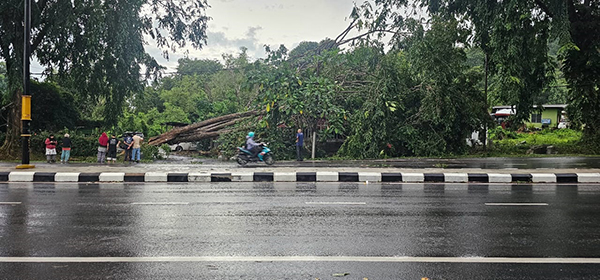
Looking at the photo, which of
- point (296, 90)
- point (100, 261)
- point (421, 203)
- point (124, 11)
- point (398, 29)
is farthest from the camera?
point (398, 29)

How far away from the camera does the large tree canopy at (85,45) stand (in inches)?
867

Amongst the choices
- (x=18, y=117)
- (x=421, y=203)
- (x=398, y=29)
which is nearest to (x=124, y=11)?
(x=18, y=117)

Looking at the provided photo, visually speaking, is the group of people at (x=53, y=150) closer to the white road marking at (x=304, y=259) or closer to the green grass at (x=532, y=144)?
the white road marking at (x=304, y=259)

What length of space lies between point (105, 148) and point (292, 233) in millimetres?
17495

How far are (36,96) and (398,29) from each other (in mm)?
21840

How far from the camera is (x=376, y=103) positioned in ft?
79.2

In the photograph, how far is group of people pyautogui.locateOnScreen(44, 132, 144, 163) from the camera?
21.2m

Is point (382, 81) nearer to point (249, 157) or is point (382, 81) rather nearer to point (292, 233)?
point (249, 157)

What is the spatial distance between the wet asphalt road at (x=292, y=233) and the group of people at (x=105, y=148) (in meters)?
10.5

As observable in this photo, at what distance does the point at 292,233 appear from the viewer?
22.2 ft

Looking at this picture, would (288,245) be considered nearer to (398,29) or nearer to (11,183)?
(11,183)

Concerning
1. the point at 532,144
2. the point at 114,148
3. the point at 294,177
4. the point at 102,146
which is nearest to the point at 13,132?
the point at 102,146

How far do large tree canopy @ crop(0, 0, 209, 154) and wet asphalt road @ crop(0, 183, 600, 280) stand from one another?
13216 millimetres

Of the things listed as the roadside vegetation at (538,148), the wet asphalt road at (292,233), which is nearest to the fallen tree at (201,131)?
the roadside vegetation at (538,148)
